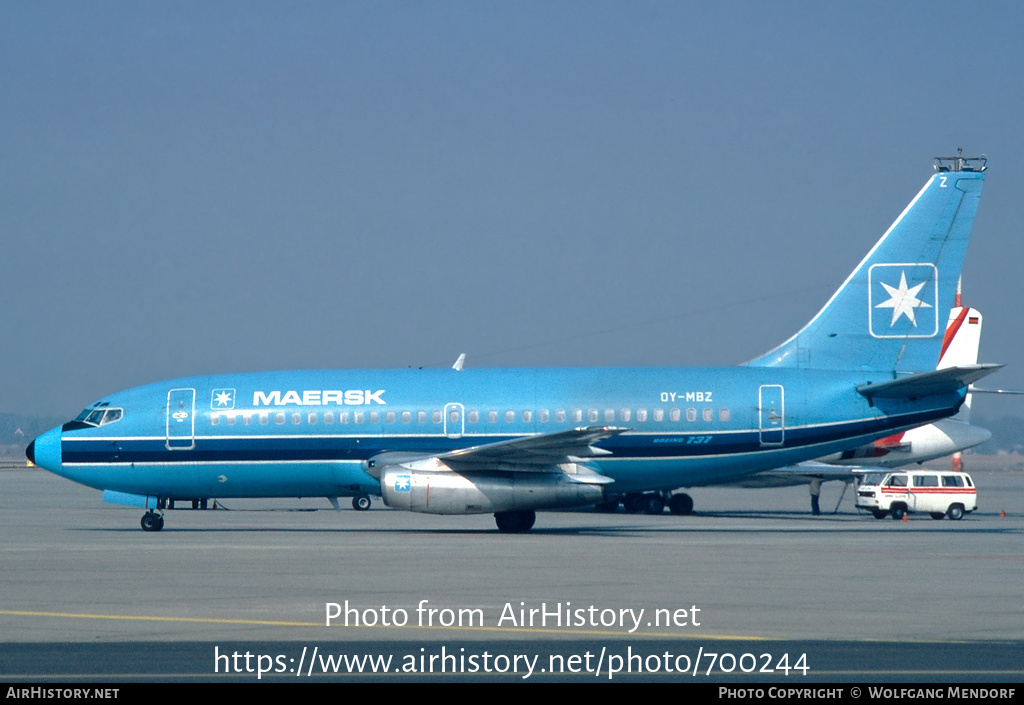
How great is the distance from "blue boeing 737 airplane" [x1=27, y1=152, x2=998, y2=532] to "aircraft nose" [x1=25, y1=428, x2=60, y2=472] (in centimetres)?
5

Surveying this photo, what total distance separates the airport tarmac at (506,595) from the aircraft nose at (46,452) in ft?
6.31

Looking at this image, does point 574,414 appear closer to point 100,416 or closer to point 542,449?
point 542,449

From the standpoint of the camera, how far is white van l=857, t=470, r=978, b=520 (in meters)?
43.4

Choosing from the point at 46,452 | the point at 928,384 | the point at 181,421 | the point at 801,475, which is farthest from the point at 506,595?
the point at 801,475

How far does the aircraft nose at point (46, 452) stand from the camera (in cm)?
3522

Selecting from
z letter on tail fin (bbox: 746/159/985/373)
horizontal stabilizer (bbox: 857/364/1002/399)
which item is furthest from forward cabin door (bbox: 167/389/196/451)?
horizontal stabilizer (bbox: 857/364/1002/399)

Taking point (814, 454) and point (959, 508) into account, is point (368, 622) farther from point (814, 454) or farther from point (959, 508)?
point (959, 508)

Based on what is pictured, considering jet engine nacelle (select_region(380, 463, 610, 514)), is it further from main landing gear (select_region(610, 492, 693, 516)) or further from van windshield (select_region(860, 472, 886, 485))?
van windshield (select_region(860, 472, 886, 485))

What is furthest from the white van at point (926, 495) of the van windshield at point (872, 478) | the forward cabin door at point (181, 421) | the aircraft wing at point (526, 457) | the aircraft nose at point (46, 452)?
the aircraft nose at point (46, 452)

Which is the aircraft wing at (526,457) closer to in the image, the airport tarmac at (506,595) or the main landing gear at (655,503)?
the airport tarmac at (506,595)

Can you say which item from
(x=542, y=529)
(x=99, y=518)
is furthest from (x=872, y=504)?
(x=99, y=518)

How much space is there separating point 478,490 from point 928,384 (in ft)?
40.0

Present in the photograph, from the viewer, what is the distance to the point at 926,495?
143 ft
